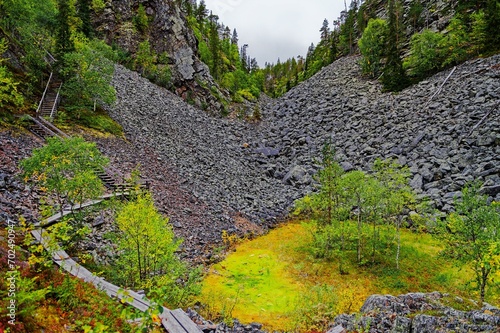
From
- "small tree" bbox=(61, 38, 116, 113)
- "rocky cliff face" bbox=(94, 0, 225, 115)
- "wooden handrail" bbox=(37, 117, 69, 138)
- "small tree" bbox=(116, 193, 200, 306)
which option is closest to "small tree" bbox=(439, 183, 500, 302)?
"small tree" bbox=(116, 193, 200, 306)

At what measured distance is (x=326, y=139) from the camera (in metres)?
37.4

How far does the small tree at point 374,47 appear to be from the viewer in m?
54.0

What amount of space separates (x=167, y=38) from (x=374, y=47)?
1468 inches

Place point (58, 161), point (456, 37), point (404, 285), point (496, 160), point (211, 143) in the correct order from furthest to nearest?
point (456, 37) < point (211, 143) < point (496, 160) < point (404, 285) < point (58, 161)

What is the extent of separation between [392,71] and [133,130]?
38197 millimetres

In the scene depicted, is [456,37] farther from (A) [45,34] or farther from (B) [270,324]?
(A) [45,34]

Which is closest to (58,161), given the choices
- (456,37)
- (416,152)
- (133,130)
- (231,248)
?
(231,248)

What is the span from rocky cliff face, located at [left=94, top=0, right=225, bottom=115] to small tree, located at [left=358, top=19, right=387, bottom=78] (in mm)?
27931

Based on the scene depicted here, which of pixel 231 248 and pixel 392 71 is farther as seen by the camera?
pixel 392 71

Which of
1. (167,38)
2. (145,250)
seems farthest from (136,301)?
(167,38)

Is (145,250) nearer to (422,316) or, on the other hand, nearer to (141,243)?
(141,243)

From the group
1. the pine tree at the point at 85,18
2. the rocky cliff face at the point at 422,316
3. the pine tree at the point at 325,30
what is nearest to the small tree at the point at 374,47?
→ the pine tree at the point at 85,18

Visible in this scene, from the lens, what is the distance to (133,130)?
29.3m

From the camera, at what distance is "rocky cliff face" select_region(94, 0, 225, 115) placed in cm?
4972
